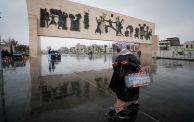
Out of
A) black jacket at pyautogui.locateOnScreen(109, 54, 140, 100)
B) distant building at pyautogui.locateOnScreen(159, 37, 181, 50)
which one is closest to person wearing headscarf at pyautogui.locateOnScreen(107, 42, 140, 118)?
black jacket at pyautogui.locateOnScreen(109, 54, 140, 100)

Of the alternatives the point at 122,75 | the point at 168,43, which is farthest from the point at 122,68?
the point at 168,43

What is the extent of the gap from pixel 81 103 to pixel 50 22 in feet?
88.1

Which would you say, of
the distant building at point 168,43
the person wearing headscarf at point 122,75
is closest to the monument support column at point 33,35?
the person wearing headscarf at point 122,75

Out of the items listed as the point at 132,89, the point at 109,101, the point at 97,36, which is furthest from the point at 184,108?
the point at 97,36

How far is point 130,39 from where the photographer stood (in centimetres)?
4309

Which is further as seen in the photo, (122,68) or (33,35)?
(33,35)

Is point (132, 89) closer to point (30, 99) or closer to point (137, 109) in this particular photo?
point (137, 109)

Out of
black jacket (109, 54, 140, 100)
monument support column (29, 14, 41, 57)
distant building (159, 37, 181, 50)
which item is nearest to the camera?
black jacket (109, 54, 140, 100)

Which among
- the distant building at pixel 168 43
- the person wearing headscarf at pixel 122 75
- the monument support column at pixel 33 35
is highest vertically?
the distant building at pixel 168 43

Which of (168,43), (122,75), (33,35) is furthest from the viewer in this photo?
(168,43)

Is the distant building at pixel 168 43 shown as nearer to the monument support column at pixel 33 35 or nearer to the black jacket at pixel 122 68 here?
the monument support column at pixel 33 35

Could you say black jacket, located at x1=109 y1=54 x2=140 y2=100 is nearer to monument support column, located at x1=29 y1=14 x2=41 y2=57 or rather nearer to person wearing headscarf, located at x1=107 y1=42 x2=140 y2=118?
person wearing headscarf, located at x1=107 y1=42 x2=140 y2=118

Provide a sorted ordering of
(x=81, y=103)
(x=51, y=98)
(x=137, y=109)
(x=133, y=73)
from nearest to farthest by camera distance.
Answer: (x=133, y=73) → (x=137, y=109) → (x=81, y=103) → (x=51, y=98)

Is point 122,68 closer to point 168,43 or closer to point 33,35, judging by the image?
point 33,35
